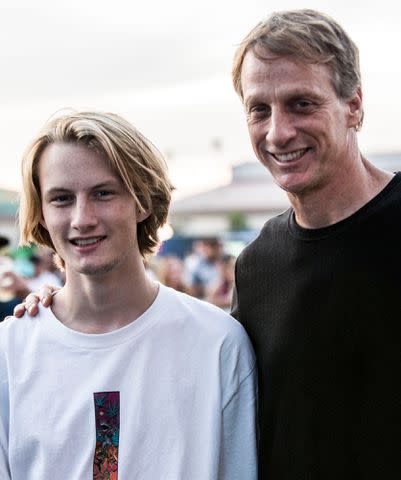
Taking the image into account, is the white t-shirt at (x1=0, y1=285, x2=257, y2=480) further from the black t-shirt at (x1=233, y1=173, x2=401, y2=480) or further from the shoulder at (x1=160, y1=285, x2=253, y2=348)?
the black t-shirt at (x1=233, y1=173, x2=401, y2=480)

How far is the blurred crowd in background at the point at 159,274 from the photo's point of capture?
7.94 metres

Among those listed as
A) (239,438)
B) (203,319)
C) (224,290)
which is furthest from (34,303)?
(224,290)

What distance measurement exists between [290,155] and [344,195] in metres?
0.24

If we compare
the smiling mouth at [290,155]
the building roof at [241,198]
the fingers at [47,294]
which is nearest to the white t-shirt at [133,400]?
the fingers at [47,294]

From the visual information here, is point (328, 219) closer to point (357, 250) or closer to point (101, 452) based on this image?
point (357, 250)

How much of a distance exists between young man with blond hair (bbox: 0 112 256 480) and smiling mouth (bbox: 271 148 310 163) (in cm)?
50

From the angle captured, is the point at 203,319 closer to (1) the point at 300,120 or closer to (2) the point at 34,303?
(2) the point at 34,303

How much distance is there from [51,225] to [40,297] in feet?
1.17

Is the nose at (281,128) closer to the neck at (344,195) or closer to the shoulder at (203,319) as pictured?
the neck at (344,195)

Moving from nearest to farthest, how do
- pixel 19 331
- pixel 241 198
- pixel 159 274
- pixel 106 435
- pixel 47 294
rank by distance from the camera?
pixel 106 435
pixel 19 331
pixel 47 294
pixel 159 274
pixel 241 198

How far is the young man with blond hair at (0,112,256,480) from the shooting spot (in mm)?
2902

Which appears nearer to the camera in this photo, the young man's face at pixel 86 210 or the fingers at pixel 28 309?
the young man's face at pixel 86 210

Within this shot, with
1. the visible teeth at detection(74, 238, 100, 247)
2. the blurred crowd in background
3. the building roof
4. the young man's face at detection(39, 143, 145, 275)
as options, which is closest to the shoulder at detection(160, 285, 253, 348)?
the young man's face at detection(39, 143, 145, 275)

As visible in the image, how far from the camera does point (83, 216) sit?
292cm
